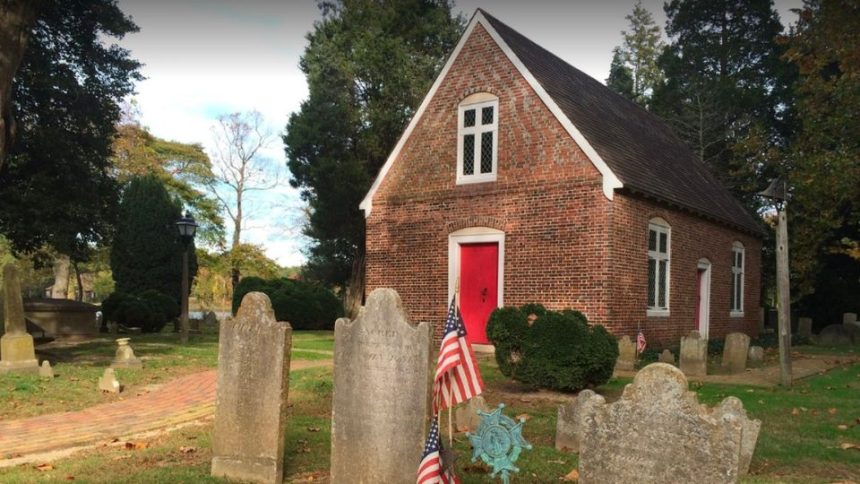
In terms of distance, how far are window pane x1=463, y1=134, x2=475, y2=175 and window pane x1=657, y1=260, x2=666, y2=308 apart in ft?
18.1

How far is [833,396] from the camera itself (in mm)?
11070

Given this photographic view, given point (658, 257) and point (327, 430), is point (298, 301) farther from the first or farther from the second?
point (327, 430)

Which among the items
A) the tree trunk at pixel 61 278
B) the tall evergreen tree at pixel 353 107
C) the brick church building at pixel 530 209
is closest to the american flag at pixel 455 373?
the brick church building at pixel 530 209

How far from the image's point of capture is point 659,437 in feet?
12.6

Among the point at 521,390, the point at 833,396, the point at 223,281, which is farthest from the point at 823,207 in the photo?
the point at 223,281

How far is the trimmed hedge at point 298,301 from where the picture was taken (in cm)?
2766

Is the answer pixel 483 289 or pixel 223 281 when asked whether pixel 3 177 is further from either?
pixel 223 281

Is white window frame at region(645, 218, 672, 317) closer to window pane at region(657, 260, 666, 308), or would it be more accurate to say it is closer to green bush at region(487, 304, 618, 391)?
window pane at region(657, 260, 666, 308)

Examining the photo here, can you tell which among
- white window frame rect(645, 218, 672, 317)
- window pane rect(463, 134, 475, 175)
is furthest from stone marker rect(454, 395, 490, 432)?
window pane rect(463, 134, 475, 175)

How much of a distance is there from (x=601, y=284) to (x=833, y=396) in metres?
4.96

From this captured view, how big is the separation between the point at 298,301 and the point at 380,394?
22998 mm

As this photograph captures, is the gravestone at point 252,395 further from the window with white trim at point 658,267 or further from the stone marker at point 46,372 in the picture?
the window with white trim at point 658,267

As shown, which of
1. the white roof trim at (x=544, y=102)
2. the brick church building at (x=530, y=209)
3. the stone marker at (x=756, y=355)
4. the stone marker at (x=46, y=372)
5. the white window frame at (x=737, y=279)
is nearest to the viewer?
the stone marker at (x=46, y=372)

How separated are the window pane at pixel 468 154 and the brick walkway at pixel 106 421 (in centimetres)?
873
